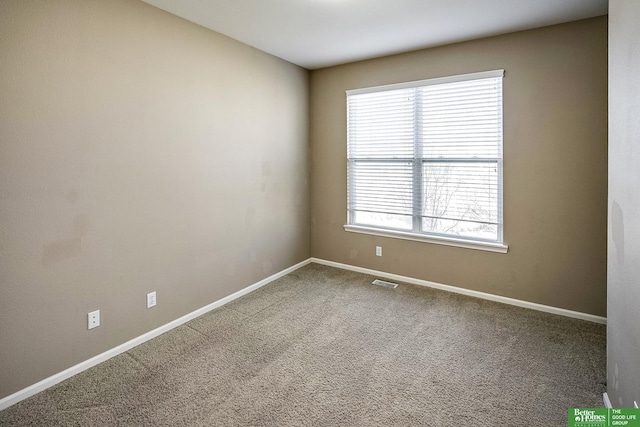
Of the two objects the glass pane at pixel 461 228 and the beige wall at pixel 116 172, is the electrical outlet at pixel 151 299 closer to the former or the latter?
the beige wall at pixel 116 172

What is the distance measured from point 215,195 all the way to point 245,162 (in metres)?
0.53

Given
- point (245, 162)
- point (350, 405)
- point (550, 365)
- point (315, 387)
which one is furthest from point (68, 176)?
point (550, 365)

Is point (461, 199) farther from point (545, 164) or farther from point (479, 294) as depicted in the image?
point (479, 294)

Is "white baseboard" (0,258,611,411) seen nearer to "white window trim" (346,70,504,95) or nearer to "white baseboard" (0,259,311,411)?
"white baseboard" (0,259,311,411)

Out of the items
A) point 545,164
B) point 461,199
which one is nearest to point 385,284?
point 461,199

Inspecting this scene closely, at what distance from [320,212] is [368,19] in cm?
239

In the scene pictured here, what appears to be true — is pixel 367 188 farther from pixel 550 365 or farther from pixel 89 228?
pixel 89 228

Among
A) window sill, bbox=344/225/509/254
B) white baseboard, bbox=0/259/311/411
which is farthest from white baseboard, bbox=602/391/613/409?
white baseboard, bbox=0/259/311/411

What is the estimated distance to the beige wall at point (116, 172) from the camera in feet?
6.75

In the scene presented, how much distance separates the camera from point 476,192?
3.52m

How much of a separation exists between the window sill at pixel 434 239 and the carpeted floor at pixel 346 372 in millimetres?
571

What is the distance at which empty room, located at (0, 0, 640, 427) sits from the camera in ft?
6.57

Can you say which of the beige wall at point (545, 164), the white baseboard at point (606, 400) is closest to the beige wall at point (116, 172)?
the beige wall at point (545, 164)

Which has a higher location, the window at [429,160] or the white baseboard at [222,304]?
the window at [429,160]
